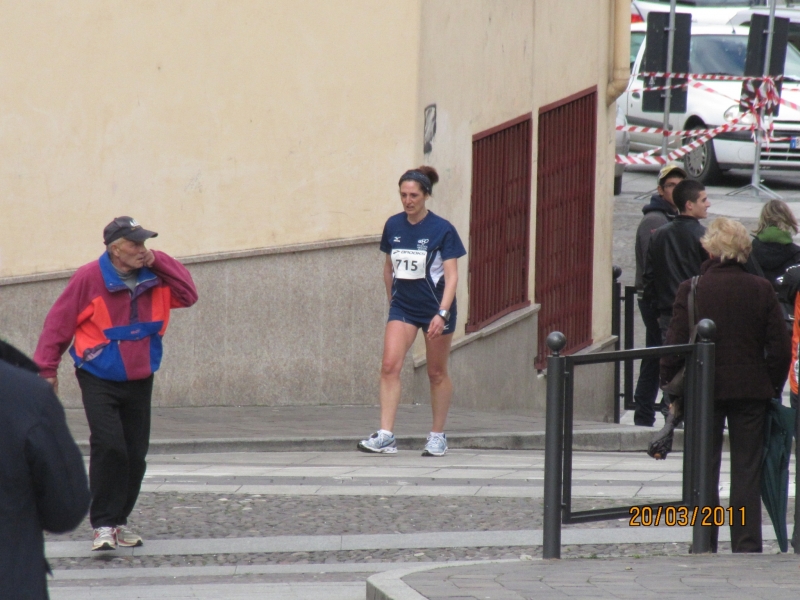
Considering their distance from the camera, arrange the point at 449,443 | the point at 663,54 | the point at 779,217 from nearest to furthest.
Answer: the point at 779,217 < the point at 449,443 < the point at 663,54

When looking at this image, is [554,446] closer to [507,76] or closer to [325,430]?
[325,430]

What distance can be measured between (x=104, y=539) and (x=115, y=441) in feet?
1.49

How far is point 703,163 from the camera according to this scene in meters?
22.9

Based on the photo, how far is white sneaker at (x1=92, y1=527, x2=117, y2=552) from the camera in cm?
659

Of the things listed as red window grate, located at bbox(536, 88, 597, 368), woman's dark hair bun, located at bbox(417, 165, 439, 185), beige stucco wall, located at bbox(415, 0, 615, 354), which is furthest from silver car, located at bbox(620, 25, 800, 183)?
woman's dark hair bun, located at bbox(417, 165, 439, 185)

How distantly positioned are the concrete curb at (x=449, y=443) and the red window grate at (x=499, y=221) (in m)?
2.16

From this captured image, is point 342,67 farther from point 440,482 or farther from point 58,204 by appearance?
point 440,482

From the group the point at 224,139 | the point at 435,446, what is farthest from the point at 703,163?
the point at 435,446

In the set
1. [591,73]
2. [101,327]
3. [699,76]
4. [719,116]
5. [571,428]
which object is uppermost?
[699,76]

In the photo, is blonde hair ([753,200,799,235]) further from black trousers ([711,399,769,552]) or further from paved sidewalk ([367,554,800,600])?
paved sidewalk ([367,554,800,600])

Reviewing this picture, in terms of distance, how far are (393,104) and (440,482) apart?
155 inches

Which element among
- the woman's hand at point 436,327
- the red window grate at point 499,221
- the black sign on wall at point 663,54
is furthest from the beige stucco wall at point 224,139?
the black sign on wall at point 663,54

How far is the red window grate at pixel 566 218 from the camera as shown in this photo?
13.9 m

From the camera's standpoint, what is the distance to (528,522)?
7352mm
